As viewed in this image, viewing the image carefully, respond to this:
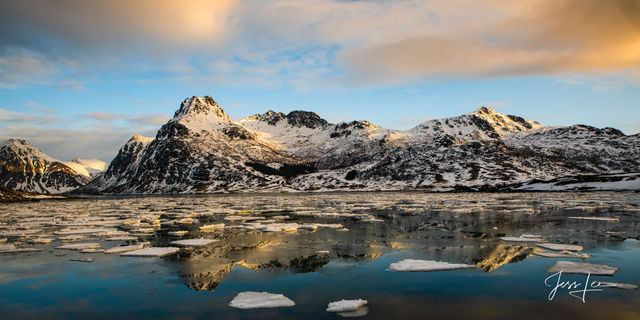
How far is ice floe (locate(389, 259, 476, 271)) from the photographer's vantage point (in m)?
11.4

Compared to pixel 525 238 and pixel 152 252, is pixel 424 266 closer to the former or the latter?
pixel 525 238

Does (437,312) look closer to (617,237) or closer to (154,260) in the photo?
(154,260)

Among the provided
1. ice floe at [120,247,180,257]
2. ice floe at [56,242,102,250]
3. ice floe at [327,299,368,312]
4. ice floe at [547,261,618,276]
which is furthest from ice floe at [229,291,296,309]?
ice floe at [56,242,102,250]

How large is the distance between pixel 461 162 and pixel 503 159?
60.3 ft

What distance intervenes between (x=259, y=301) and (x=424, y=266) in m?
5.67

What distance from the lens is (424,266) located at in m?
11.6

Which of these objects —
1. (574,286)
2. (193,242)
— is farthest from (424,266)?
(193,242)

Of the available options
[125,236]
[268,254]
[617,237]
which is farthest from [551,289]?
[125,236]

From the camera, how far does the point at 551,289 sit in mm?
9195

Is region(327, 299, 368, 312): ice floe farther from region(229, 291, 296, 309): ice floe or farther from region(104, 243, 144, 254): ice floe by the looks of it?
region(104, 243, 144, 254): ice floe

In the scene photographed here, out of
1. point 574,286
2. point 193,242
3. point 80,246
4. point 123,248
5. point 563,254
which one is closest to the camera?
point 574,286

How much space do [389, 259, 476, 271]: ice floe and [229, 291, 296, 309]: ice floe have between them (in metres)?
4.40

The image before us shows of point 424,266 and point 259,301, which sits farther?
point 424,266

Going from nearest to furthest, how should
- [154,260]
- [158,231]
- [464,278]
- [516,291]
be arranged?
1. [516,291]
2. [464,278]
3. [154,260]
4. [158,231]
